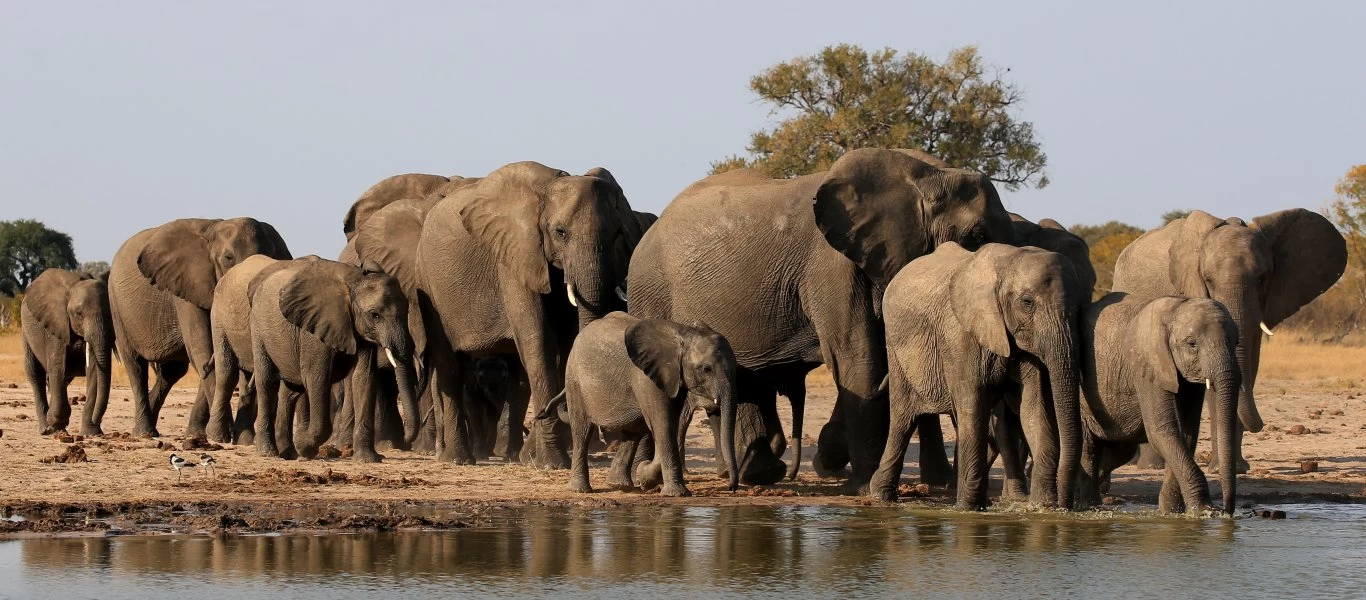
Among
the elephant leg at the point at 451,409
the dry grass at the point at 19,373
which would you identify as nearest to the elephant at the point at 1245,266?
the elephant leg at the point at 451,409

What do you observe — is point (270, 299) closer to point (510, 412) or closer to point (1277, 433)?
point (510, 412)

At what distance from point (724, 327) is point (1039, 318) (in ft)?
13.6

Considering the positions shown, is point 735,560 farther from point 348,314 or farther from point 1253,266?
point 1253,266

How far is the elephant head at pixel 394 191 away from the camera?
72.6ft

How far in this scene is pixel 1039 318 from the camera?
11.9m

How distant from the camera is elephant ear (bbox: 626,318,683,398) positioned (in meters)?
13.4

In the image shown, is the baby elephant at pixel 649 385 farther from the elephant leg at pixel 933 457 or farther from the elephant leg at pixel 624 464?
the elephant leg at pixel 933 457

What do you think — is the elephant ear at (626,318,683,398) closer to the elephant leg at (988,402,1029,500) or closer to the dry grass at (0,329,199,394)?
the elephant leg at (988,402,1029,500)

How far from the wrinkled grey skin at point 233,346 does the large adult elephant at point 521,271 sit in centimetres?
155

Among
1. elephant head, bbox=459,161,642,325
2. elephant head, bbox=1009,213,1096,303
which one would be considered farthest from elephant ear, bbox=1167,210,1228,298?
elephant head, bbox=459,161,642,325

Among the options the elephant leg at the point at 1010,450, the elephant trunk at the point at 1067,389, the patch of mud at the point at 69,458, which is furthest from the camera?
the patch of mud at the point at 69,458

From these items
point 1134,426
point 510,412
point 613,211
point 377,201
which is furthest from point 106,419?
point 1134,426

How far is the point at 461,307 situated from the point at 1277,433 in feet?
A: 28.7

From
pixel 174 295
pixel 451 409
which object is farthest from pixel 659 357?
pixel 174 295
